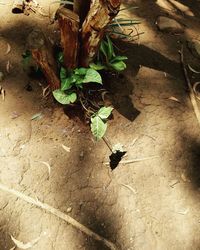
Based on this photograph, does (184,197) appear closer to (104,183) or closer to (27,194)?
(104,183)

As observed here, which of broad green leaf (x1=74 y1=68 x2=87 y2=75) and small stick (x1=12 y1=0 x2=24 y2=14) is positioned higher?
broad green leaf (x1=74 y1=68 x2=87 y2=75)

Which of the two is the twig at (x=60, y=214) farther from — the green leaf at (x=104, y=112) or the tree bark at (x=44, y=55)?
the tree bark at (x=44, y=55)

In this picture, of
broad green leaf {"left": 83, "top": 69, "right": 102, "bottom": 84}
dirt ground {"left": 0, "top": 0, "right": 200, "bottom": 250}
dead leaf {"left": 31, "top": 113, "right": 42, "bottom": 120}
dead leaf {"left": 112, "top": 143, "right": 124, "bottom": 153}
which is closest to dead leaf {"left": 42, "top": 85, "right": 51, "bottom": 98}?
dirt ground {"left": 0, "top": 0, "right": 200, "bottom": 250}

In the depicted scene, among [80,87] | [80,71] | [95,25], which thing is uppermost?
[95,25]

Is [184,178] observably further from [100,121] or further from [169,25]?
[169,25]

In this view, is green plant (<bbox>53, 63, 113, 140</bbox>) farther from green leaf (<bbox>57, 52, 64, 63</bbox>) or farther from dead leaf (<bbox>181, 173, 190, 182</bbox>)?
dead leaf (<bbox>181, 173, 190, 182</bbox>)

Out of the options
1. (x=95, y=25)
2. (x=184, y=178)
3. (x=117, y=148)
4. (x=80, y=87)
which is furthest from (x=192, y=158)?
(x=95, y=25)

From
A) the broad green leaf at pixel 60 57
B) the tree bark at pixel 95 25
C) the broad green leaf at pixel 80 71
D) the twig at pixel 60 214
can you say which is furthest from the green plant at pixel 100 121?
the twig at pixel 60 214
